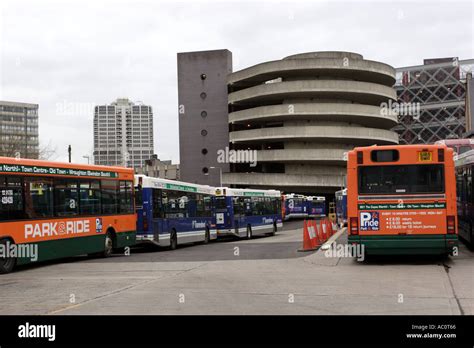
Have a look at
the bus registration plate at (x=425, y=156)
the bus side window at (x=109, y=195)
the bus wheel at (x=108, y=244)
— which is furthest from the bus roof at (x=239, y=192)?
the bus registration plate at (x=425, y=156)

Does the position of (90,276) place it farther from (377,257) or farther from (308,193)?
(308,193)

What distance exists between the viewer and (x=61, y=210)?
744 inches

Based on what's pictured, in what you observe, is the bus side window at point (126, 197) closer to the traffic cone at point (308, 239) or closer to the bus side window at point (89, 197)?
the bus side window at point (89, 197)

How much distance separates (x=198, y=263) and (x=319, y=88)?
72291 millimetres

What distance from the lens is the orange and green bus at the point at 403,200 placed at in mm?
15633

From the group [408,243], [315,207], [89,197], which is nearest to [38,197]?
[89,197]

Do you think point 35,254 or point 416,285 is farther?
point 35,254

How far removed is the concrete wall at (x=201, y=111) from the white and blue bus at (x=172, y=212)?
216ft

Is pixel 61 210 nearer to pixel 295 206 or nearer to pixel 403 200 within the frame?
pixel 403 200

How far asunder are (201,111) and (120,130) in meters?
12.6

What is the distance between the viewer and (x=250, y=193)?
119 ft

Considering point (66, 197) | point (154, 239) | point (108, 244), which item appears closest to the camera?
point (66, 197)

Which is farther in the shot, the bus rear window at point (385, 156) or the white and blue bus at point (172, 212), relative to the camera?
the white and blue bus at point (172, 212)
